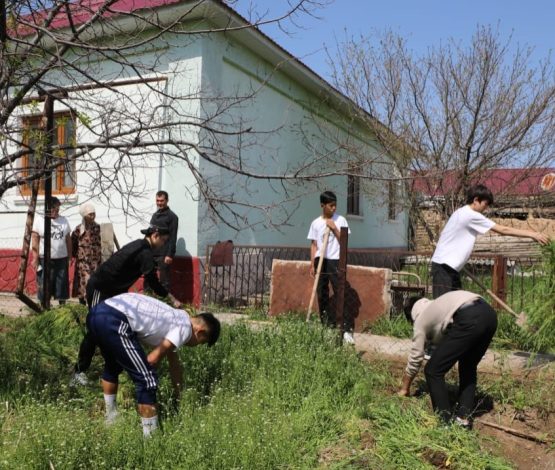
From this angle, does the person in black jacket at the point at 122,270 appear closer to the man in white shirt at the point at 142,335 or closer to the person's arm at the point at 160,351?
the man in white shirt at the point at 142,335

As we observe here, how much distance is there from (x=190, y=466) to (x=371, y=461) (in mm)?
1014

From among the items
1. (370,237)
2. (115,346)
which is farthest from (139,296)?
(370,237)

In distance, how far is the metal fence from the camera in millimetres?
6027

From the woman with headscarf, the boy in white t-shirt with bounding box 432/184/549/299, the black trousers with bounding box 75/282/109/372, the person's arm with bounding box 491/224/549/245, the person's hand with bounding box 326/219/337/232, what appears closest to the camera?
the person's arm with bounding box 491/224/549/245

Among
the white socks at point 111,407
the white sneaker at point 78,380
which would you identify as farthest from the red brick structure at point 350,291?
the white socks at point 111,407

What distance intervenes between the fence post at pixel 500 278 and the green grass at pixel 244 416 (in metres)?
2.09

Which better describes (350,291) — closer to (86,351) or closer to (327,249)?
(327,249)

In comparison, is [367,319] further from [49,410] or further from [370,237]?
[370,237]

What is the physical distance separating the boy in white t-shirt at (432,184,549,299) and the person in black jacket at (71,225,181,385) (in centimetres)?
232

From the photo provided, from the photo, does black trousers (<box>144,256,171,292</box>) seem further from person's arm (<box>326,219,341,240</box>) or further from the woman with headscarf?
person's arm (<box>326,219,341,240</box>)

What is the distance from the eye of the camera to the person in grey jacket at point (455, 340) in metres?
3.30

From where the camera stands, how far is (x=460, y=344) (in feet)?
10.8

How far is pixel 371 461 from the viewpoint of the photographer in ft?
9.66

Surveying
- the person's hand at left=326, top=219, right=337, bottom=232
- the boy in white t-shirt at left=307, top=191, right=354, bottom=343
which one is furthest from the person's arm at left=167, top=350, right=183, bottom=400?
the person's hand at left=326, top=219, right=337, bottom=232
